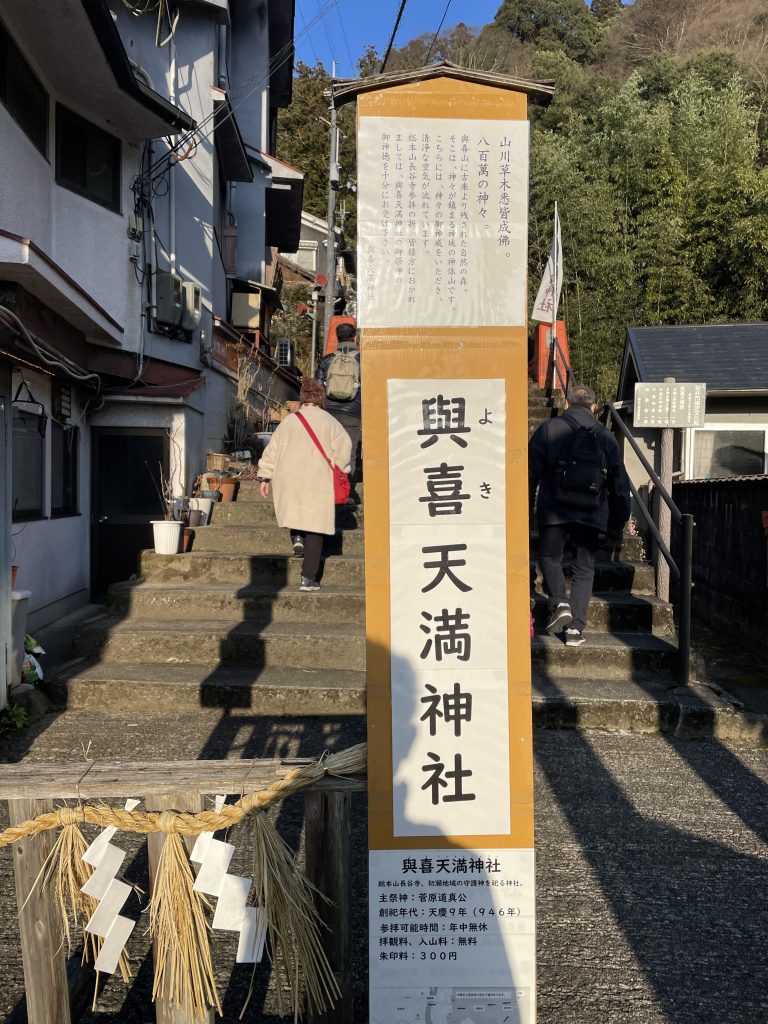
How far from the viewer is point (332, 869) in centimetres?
251

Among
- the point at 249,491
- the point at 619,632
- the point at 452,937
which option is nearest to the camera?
the point at 452,937

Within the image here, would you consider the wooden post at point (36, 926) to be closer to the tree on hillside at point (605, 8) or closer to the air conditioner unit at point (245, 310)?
the air conditioner unit at point (245, 310)

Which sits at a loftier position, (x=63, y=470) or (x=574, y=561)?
(x=63, y=470)

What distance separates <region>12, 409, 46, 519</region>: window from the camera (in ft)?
23.7

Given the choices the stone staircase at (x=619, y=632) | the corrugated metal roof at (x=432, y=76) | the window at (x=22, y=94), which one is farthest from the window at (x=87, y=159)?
the corrugated metal roof at (x=432, y=76)

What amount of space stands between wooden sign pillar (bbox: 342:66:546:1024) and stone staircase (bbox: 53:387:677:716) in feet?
10.7

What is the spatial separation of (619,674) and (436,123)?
462cm

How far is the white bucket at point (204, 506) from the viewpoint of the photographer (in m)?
8.59

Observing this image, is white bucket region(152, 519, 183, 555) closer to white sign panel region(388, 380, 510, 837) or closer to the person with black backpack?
the person with black backpack

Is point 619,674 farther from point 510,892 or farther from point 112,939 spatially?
point 112,939

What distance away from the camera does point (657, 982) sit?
2996 mm

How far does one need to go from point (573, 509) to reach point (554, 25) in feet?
166

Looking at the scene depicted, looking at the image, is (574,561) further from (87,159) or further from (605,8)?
(605,8)

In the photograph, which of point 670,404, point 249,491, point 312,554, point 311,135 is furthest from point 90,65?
point 311,135
